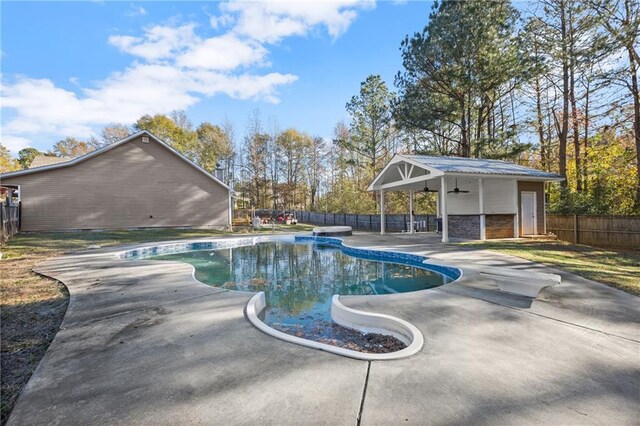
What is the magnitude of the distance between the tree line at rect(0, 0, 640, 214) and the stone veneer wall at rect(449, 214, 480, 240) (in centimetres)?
467

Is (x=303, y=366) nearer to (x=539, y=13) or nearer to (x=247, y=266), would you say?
(x=247, y=266)

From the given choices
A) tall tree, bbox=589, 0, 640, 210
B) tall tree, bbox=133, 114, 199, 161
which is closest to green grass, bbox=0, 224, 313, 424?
tall tree, bbox=589, 0, 640, 210

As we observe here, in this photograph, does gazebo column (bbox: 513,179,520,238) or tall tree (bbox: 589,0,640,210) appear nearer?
tall tree (bbox: 589,0,640,210)

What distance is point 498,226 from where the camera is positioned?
1273cm

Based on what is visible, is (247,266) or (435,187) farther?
(435,187)

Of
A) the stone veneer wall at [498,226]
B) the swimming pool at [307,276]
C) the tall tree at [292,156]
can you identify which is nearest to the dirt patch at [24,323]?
the swimming pool at [307,276]

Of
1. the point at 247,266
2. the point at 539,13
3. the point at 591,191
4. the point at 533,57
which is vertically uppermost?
the point at 539,13

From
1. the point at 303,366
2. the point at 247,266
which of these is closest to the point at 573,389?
the point at 303,366

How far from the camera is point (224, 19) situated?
12023 millimetres

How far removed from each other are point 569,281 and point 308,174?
31.4 meters

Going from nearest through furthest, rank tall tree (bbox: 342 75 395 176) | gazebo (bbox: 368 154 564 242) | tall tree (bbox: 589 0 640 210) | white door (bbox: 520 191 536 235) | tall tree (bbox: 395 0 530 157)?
1. tall tree (bbox: 589 0 640 210)
2. gazebo (bbox: 368 154 564 242)
3. white door (bbox: 520 191 536 235)
4. tall tree (bbox: 395 0 530 157)
5. tall tree (bbox: 342 75 395 176)

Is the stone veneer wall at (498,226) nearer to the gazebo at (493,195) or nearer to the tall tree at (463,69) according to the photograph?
the gazebo at (493,195)

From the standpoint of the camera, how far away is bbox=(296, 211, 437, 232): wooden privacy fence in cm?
1903

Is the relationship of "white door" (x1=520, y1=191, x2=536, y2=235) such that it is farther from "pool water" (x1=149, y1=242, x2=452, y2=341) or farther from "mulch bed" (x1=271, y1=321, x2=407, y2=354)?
"mulch bed" (x1=271, y1=321, x2=407, y2=354)
